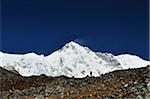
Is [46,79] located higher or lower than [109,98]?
higher

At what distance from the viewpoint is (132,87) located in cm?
2511

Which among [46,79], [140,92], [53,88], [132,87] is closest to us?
[140,92]

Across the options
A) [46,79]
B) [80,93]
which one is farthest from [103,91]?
[46,79]

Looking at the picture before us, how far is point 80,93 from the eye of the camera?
2619cm

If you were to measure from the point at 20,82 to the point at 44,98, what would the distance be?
14038 millimetres

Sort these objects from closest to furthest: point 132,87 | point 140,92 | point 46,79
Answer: point 140,92, point 132,87, point 46,79

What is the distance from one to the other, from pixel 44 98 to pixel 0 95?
4.64 metres

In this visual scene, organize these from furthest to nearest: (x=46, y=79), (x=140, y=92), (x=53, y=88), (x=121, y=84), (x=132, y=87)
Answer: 1. (x=46, y=79)
2. (x=53, y=88)
3. (x=121, y=84)
4. (x=132, y=87)
5. (x=140, y=92)

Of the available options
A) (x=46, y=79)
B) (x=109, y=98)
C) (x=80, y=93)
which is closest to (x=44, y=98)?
(x=80, y=93)

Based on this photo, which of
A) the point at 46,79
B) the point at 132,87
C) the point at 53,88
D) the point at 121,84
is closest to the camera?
the point at 132,87

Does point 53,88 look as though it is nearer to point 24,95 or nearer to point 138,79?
point 24,95

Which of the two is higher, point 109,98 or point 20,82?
point 20,82

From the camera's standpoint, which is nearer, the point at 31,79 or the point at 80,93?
the point at 80,93

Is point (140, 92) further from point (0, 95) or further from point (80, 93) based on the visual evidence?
point (0, 95)
